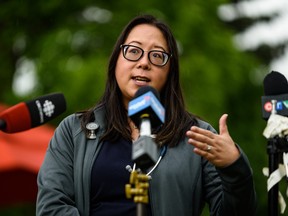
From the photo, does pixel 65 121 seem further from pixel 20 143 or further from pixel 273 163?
pixel 20 143

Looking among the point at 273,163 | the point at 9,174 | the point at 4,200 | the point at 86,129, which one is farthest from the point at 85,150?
the point at 4,200

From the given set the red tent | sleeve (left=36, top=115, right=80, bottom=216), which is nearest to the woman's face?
sleeve (left=36, top=115, right=80, bottom=216)

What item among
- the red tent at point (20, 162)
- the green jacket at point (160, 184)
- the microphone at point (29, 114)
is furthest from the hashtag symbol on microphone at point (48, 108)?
the red tent at point (20, 162)

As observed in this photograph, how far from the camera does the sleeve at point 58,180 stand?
4227mm

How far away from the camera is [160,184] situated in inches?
167

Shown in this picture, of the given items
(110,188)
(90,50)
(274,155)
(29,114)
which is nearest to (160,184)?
(110,188)

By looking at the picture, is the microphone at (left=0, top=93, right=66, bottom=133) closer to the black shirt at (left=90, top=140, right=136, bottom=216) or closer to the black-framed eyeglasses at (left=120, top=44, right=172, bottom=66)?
the black shirt at (left=90, top=140, right=136, bottom=216)

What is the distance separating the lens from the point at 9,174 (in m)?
8.78

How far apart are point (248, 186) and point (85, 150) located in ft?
2.80

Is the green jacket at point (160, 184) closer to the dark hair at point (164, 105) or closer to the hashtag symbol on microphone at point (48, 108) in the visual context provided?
the dark hair at point (164, 105)

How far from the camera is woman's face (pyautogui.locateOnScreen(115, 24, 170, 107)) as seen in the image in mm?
4578

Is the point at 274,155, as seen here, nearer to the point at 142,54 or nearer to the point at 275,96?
the point at 275,96

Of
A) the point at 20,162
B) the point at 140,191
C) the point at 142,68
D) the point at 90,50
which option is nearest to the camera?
the point at 140,191

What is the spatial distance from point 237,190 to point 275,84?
686 millimetres
